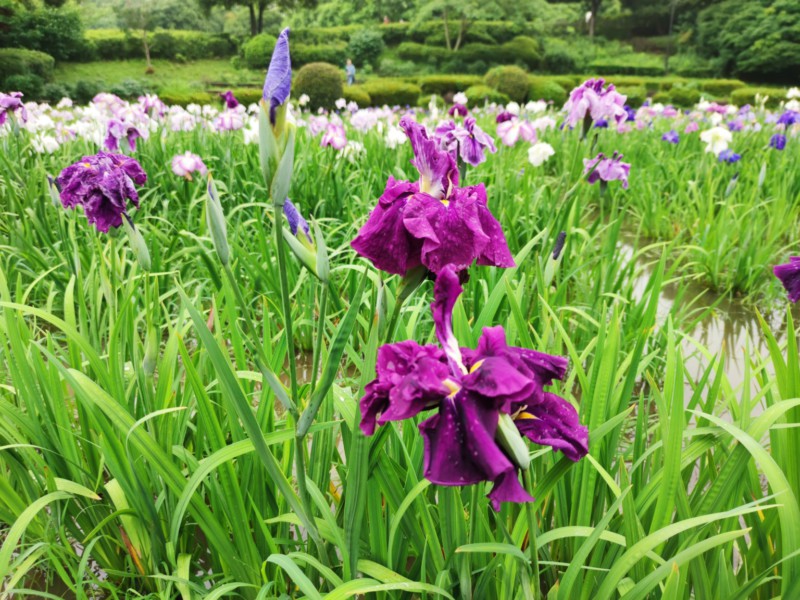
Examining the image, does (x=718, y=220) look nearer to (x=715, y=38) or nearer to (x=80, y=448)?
(x=80, y=448)

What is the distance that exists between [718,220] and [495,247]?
12.0 ft

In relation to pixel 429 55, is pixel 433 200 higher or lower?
lower

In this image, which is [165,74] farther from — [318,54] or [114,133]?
[114,133]

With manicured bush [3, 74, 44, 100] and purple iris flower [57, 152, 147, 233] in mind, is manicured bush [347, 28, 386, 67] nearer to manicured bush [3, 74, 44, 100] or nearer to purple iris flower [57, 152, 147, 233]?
manicured bush [3, 74, 44, 100]

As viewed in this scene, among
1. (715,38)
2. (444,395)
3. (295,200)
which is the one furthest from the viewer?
(715,38)

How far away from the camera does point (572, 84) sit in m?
22.6

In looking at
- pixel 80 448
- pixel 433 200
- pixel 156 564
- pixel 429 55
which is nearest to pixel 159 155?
pixel 80 448

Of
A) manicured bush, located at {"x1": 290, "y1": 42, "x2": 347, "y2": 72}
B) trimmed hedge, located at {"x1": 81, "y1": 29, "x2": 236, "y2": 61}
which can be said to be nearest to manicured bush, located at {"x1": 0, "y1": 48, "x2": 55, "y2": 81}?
trimmed hedge, located at {"x1": 81, "y1": 29, "x2": 236, "y2": 61}

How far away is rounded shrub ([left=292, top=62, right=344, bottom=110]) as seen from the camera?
47.4 feet

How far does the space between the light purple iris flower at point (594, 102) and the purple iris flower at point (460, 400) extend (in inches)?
76.6

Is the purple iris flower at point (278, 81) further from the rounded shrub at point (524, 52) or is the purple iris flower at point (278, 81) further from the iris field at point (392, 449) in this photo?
the rounded shrub at point (524, 52)

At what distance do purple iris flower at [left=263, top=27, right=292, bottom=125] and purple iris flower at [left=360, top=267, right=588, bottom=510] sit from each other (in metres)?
0.39

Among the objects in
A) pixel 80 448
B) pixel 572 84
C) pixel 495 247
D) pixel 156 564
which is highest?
pixel 572 84

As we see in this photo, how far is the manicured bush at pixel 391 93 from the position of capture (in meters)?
18.8
